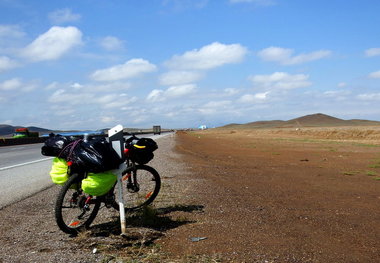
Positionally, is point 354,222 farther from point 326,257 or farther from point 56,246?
point 56,246

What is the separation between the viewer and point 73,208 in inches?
221

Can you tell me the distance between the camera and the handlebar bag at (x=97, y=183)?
→ 521 cm

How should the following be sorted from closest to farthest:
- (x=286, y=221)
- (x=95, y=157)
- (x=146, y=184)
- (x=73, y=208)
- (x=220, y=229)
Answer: (x=95, y=157), (x=220, y=229), (x=73, y=208), (x=286, y=221), (x=146, y=184)

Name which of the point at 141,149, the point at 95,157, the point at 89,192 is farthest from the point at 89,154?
the point at 141,149

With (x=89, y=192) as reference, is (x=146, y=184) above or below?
below

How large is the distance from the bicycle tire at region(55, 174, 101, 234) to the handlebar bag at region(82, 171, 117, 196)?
1.01ft

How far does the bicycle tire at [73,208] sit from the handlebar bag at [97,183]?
1.01 ft

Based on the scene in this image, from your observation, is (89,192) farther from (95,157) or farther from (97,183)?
(95,157)

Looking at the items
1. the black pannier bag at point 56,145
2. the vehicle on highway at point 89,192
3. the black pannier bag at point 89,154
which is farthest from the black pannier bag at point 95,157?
the black pannier bag at point 56,145

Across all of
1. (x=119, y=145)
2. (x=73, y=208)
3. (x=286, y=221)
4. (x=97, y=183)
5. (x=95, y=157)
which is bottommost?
(x=286, y=221)

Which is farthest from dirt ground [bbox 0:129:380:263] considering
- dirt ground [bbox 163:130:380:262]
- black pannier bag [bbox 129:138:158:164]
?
black pannier bag [bbox 129:138:158:164]

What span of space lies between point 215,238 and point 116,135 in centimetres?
194

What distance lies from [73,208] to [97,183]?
Result: 2.38 ft

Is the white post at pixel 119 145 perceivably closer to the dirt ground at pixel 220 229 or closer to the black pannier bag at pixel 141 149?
the dirt ground at pixel 220 229
